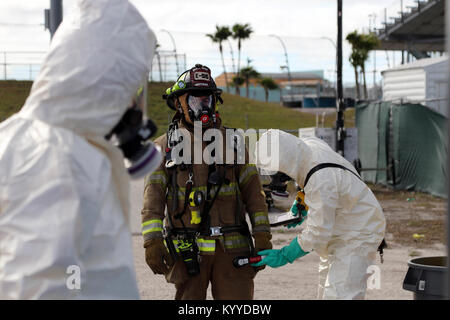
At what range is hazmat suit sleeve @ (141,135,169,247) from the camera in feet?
15.2

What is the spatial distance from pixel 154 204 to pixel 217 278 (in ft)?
2.21

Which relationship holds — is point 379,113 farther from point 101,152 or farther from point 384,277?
point 101,152

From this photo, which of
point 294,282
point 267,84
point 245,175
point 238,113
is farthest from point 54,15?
point 267,84

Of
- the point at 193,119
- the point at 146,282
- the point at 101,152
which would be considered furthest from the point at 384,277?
the point at 101,152

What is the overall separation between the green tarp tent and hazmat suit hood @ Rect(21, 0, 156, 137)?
38.4 ft

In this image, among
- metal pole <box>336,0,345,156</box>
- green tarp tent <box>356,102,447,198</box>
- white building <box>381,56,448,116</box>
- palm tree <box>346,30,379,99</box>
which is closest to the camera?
green tarp tent <box>356,102,447,198</box>

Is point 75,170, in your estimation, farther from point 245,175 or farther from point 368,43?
point 368,43

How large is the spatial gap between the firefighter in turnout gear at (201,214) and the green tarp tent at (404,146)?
363 inches

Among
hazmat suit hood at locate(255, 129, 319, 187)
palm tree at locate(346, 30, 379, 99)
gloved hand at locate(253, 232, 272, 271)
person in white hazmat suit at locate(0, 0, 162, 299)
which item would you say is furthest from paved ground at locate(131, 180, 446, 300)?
palm tree at locate(346, 30, 379, 99)

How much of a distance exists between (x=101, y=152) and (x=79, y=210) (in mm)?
286

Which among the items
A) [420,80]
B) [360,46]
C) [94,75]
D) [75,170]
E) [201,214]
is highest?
[360,46]

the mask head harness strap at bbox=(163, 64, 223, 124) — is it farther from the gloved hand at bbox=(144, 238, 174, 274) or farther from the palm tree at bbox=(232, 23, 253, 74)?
the palm tree at bbox=(232, 23, 253, 74)

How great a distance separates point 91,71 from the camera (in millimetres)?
2156

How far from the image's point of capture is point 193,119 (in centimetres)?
482
